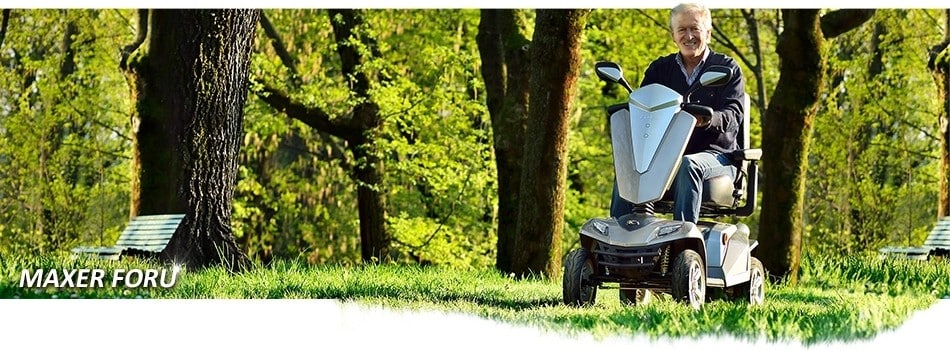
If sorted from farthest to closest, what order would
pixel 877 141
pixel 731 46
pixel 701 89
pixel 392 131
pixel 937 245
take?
pixel 877 141 < pixel 731 46 < pixel 392 131 < pixel 937 245 < pixel 701 89

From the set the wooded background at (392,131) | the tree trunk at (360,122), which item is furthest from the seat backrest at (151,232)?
the tree trunk at (360,122)

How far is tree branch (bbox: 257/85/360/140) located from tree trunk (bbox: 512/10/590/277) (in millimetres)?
6962

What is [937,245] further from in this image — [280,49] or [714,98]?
[280,49]

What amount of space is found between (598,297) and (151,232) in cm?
397

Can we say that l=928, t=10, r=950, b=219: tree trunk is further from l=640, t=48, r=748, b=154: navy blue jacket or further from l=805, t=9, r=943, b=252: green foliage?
l=640, t=48, r=748, b=154: navy blue jacket

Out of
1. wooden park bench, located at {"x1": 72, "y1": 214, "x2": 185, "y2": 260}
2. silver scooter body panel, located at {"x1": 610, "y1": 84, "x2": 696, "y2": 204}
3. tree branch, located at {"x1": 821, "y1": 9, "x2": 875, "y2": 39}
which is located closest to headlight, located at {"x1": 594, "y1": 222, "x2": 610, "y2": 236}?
silver scooter body panel, located at {"x1": 610, "y1": 84, "x2": 696, "y2": 204}

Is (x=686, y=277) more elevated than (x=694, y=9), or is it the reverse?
(x=694, y=9)

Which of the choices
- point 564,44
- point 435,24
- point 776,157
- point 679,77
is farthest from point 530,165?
point 435,24

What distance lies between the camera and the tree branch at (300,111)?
1791cm

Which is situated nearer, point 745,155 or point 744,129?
point 745,155

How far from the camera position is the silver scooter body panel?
7.21 meters

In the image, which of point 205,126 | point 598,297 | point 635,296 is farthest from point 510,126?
point 635,296

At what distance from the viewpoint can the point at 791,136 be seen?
39.1ft

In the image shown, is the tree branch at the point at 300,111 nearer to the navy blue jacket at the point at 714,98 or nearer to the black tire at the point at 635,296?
the black tire at the point at 635,296
